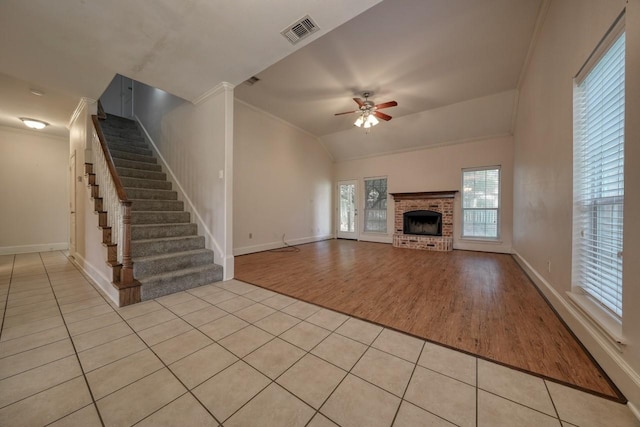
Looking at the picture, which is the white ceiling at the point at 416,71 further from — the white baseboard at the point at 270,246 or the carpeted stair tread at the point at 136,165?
the white baseboard at the point at 270,246

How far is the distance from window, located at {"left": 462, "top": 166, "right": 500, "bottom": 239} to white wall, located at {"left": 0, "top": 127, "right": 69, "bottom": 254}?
9674 millimetres

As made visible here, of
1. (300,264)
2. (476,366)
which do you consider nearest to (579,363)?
(476,366)

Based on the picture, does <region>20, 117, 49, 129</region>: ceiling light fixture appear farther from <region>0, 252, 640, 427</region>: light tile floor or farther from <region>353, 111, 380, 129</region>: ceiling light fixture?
<region>353, 111, 380, 129</region>: ceiling light fixture

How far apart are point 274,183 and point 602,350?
209 inches

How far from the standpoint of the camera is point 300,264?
161 inches

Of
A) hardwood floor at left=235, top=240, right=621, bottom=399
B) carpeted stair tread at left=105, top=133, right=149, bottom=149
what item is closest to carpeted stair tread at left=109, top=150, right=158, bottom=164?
carpeted stair tread at left=105, top=133, right=149, bottom=149

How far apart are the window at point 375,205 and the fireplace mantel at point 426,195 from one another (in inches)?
20.7

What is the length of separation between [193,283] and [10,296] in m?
1.89

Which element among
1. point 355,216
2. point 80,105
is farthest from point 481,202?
point 80,105

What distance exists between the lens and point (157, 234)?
3.22 m

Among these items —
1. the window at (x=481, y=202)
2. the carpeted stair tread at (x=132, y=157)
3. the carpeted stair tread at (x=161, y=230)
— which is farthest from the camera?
the window at (x=481, y=202)

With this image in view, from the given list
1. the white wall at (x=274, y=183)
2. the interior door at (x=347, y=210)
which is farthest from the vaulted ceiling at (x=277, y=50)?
the interior door at (x=347, y=210)

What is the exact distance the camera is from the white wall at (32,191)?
4.79 meters

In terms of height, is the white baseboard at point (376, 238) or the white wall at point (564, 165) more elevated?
the white wall at point (564, 165)
